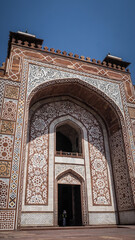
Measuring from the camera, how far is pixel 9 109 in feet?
16.9

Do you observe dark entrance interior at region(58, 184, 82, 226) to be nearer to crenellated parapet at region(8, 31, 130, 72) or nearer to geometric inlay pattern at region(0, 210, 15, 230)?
geometric inlay pattern at region(0, 210, 15, 230)

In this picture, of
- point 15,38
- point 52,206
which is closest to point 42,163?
point 52,206

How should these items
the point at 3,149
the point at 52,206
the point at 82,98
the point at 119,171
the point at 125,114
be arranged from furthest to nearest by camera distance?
A: the point at 82,98, the point at 125,114, the point at 119,171, the point at 52,206, the point at 3,149

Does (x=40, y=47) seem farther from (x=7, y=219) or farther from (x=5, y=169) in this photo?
(x=7, y=219)

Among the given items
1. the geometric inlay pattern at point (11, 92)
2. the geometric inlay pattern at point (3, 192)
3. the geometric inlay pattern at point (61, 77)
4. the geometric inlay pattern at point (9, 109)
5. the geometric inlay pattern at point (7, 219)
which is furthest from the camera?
the geometric inlay pattern at point (61, 77)

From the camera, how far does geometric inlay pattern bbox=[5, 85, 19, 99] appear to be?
5336 mm

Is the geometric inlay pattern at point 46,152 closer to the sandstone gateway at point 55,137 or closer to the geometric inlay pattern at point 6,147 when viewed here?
the sandstone gateway at point 55,137

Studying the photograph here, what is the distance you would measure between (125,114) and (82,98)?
160 cm

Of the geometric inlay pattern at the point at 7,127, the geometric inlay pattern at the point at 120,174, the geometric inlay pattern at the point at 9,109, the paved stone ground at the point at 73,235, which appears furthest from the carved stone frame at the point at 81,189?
the paved stone ground at the point at 73,235

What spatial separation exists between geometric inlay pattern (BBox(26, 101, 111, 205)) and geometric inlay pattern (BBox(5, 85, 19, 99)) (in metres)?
1.14

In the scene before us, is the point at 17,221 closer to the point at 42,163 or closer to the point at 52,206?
the point at 52,206

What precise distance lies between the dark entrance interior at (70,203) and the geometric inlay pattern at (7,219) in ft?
8.08

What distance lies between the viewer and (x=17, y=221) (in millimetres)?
4109

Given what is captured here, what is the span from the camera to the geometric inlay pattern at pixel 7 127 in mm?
4840
